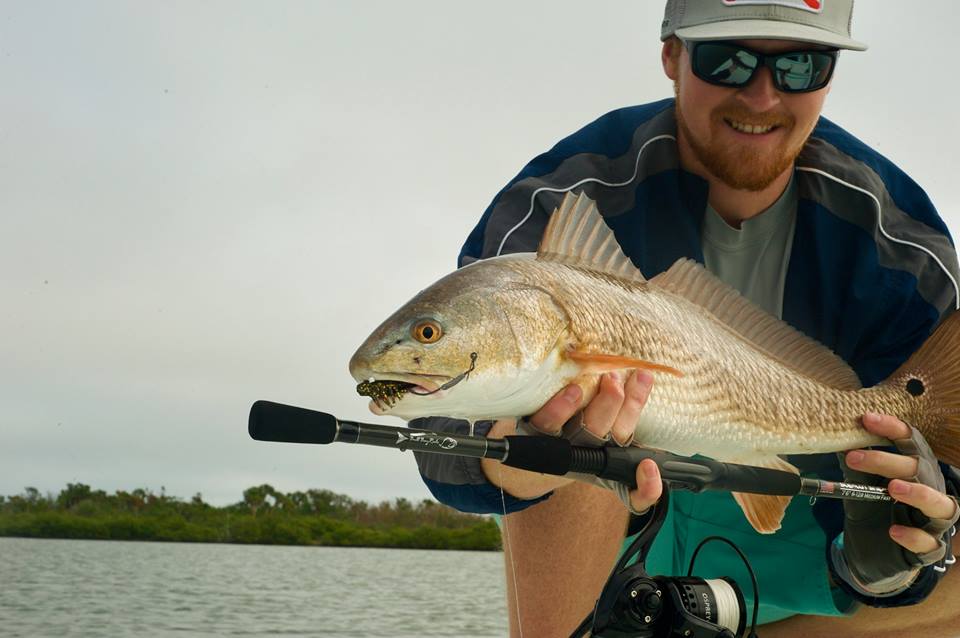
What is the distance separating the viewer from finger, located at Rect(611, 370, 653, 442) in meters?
2.21

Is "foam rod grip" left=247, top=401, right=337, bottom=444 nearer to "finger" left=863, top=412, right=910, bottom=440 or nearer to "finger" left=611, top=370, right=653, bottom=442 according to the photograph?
"finger" left=611, top=370, right=653, bottom=442

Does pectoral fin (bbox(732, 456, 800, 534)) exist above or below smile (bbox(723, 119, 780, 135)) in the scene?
below

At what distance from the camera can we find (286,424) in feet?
5.15

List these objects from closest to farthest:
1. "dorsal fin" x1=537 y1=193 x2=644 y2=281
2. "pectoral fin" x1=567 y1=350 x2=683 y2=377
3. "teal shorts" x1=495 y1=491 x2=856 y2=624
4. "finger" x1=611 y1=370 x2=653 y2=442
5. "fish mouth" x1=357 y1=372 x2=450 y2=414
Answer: "fish mouth" x1=357 y1=372 x2=450 y2=414 → "pectoral fin" x1=567 y1=350 x2=683 y2=377 → "finger" x1=611 y1=370 x2=653 y2=442 → "dorsal fin" x1=537 y1=193 x2=644 y2=281 → "teal shorts" x1=495 y1=491 x2=856 y2=624

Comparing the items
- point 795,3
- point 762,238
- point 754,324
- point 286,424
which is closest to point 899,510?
point 754,324

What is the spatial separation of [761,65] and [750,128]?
24 centimetres

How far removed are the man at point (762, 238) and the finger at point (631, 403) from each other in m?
0.93

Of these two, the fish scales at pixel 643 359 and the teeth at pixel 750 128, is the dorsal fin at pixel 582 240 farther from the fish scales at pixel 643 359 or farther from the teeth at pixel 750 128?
the teeth at pixel 750 128

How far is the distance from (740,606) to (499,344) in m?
1.20

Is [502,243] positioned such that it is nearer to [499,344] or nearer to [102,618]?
[499,344]

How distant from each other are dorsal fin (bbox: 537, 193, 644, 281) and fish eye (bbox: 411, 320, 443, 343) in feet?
1.86

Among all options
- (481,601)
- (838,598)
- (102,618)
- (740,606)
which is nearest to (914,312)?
(838,598)

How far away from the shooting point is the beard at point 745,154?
3350mm

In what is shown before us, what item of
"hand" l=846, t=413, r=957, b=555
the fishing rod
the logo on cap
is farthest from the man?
the fishing rod
